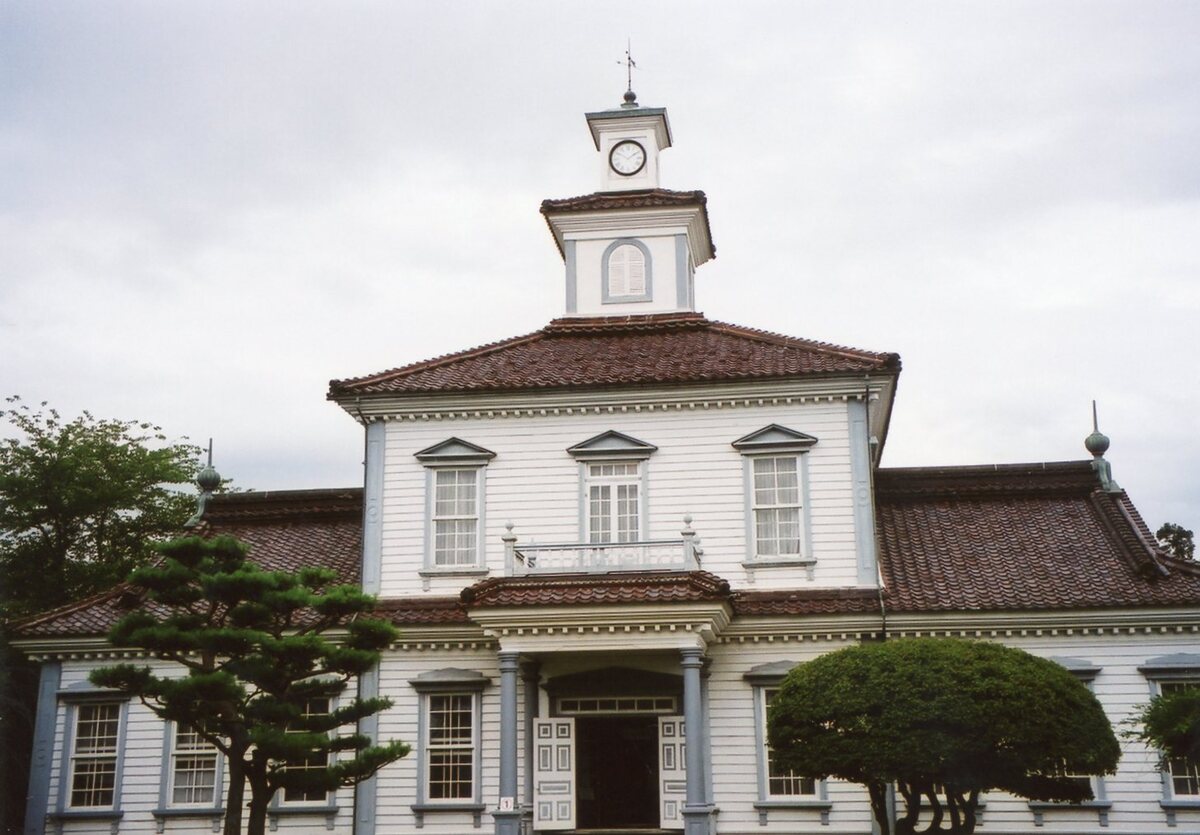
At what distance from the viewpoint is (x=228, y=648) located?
17.0 m

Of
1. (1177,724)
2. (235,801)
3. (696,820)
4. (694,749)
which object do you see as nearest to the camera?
(1177,724)

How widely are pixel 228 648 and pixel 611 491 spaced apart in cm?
789

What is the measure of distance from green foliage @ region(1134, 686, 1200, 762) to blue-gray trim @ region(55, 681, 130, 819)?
1640 centimetres

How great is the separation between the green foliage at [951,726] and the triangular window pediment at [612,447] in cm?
682

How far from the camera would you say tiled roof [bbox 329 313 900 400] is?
22.8 meters

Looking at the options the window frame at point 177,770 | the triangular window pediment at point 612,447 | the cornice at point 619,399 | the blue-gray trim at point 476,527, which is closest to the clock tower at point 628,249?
the cornice at point 619,399

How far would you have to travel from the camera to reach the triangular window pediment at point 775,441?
22.6 meters

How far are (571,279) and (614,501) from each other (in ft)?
18.4

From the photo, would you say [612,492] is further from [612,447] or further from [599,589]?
[599,589]

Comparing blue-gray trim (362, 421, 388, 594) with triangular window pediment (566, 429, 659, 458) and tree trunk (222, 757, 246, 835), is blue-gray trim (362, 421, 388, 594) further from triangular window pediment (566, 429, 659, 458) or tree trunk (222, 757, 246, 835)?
tree trunk (222, 757, 246, 835)

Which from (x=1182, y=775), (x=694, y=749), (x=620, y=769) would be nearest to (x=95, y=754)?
(x=620, y=769)

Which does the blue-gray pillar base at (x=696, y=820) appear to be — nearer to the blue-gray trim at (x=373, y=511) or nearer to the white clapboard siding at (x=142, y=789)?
the white clapboard siding at (x=142, y=789)

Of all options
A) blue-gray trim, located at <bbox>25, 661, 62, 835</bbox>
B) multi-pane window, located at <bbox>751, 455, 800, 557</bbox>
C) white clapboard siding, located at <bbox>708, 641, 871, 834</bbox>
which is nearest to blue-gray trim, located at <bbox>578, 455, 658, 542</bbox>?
multi-pane window, located at <bbox>751, 455, 800, 557</bbox>

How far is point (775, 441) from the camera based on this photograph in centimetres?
2259
